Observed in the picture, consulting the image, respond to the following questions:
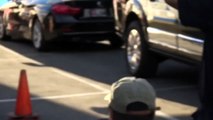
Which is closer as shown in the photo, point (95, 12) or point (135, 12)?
point (135, 12)

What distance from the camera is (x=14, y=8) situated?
530 inches

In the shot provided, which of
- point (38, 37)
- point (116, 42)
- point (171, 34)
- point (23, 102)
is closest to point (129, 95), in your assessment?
point (23, 102)

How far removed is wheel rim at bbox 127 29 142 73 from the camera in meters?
8.11

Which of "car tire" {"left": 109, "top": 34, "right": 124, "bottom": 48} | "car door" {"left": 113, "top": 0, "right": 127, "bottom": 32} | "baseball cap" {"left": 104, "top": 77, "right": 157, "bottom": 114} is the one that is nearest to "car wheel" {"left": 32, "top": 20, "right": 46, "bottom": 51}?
"car tire" {"left": 109, "top": 34, "right": 124, "bottom": 48}

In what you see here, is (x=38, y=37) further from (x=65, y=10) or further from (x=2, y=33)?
(x=2, y=33)

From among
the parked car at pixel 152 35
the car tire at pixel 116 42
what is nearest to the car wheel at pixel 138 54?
the parked car at pixel 152 35

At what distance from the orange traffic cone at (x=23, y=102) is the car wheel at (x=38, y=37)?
20.0 ft

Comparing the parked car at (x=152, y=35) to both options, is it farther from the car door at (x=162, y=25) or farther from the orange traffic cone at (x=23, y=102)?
the orange traffic cone at (x=23, y=102)

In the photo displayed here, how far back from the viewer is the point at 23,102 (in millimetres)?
5715

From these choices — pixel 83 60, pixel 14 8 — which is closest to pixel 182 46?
pixel 83 60

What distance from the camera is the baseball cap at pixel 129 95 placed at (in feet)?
7.78

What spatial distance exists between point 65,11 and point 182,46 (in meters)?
5.00

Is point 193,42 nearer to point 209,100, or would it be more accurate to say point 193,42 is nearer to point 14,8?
point 209,100

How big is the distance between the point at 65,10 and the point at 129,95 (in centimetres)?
920
